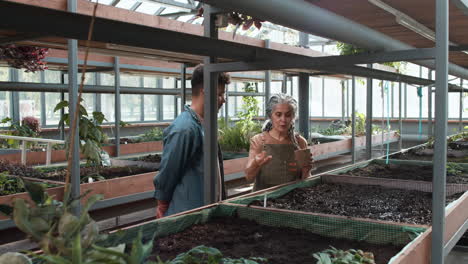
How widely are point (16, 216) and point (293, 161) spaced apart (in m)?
2.26

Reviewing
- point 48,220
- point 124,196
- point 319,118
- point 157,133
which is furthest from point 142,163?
point 319,118

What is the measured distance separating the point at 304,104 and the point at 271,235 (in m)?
5.20

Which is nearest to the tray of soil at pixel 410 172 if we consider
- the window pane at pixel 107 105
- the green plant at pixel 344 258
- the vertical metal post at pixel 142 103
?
the green plant at pixel 344 258

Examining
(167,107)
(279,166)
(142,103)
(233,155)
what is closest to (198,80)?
(279,166)

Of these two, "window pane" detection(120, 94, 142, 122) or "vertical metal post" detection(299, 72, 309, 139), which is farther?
"window pane" detection(120, 94, 142, 122)

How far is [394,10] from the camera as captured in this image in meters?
2.14

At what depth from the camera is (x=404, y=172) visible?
339cm

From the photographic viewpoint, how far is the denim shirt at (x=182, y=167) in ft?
7.23

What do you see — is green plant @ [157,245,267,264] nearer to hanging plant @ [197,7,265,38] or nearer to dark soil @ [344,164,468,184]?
hanging plant @ [197,7,265,38]

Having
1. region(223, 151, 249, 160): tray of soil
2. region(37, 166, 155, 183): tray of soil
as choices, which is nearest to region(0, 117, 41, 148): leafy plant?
region(37, 166, 155, 183): tray of soil

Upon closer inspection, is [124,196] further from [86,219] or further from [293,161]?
[86,219]

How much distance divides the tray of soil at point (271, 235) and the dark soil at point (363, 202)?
29 centimetres

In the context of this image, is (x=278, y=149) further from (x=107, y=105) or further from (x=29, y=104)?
(x=107, y=105)

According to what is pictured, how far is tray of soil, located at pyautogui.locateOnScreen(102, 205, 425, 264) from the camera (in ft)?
5.01
